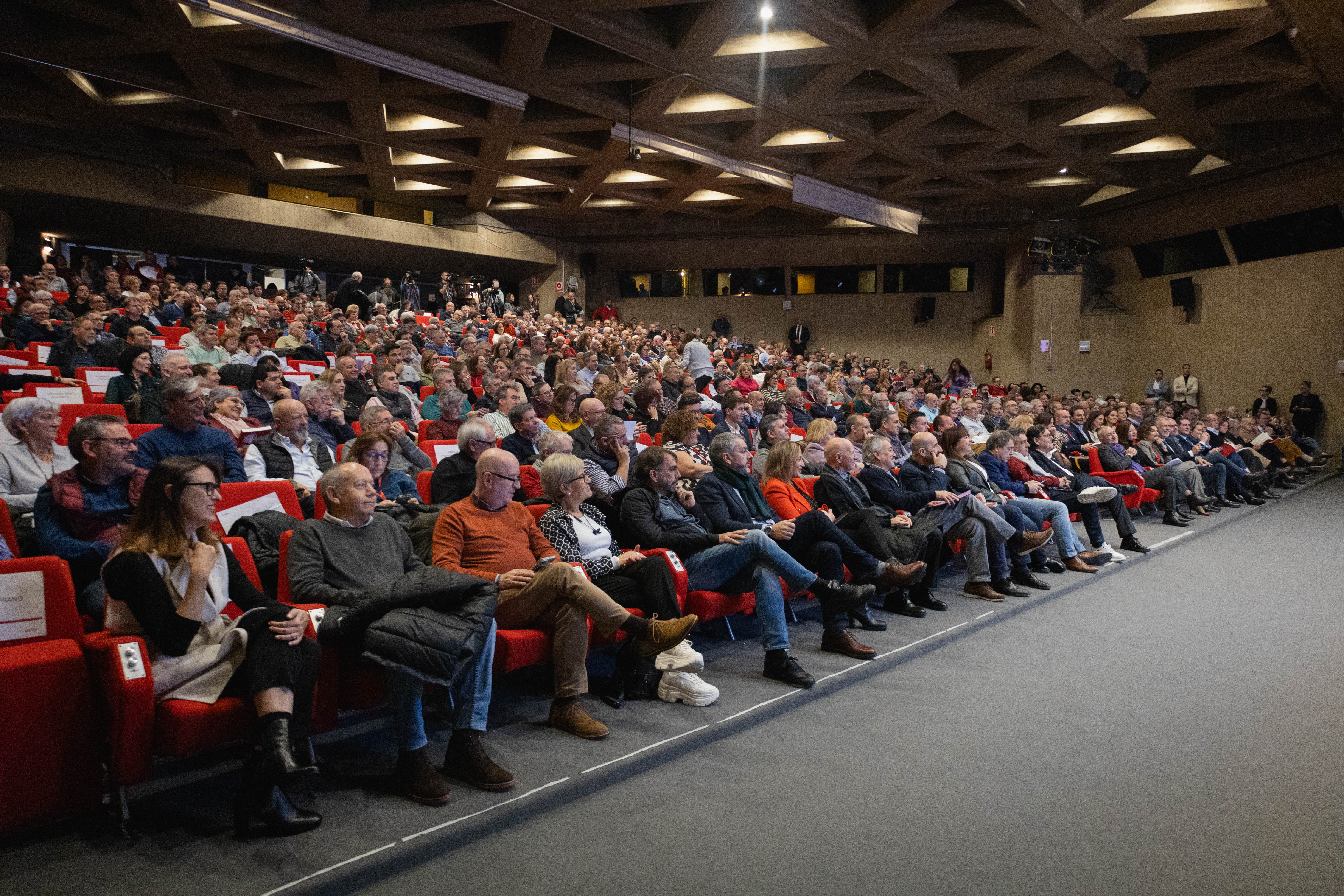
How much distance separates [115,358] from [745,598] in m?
4.67

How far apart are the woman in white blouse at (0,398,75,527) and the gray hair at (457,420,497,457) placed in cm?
136

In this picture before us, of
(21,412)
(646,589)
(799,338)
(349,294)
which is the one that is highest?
(349,294)

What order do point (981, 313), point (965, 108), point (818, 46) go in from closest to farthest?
1. point (818, 46)
2. point (965, 108)
3. point (981, 313)

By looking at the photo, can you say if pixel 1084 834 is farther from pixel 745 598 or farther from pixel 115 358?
pixel 115 358

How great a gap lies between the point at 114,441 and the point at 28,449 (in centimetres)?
77

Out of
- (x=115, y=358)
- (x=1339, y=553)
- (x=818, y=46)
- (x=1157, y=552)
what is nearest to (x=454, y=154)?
(x=818, y=46)

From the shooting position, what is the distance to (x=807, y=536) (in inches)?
134

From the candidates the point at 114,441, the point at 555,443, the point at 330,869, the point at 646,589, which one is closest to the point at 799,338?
the point at 555,443

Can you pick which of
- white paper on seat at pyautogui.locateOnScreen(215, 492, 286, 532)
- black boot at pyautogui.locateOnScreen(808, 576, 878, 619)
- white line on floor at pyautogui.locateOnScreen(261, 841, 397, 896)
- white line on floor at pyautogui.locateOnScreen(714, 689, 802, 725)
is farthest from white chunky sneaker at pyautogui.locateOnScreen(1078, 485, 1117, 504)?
white line on floor at pyautogui.locateOnScreen(261, 841, 397, 896)

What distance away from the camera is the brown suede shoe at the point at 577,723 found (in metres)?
2.47

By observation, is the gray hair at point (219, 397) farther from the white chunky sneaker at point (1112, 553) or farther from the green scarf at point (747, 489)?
the white chunky sneaker at point (1112, 553)

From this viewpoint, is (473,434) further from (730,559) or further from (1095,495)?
(1095,495)

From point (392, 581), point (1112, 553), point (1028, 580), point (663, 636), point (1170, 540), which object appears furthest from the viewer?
point (1170, 540)

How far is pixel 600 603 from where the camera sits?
99.9 inches
